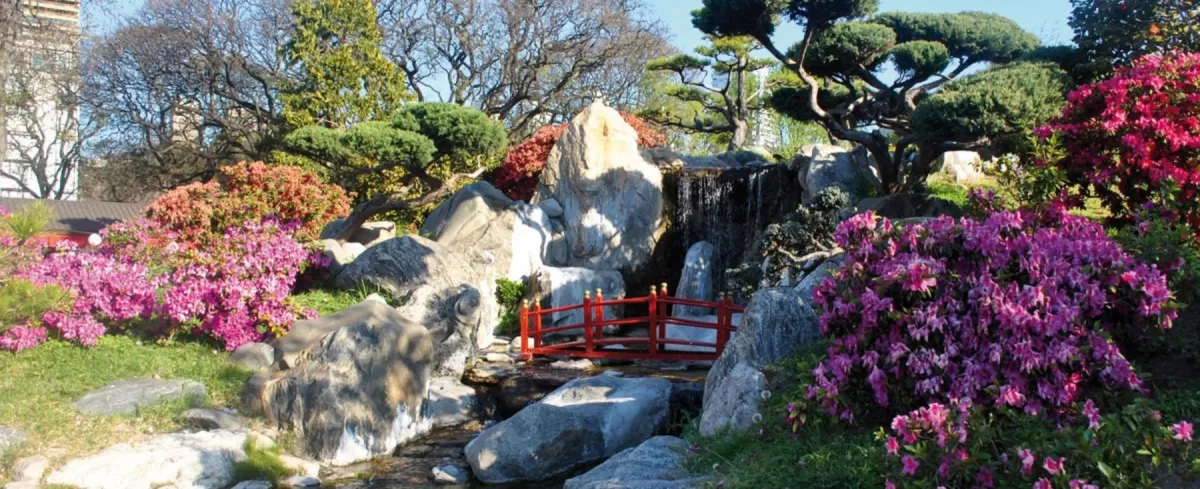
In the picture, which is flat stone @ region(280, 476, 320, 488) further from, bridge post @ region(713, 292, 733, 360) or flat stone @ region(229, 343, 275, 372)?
bridge post @ region(713, 292, 733, 360)

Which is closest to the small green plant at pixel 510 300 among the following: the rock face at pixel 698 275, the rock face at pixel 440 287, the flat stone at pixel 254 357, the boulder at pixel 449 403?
the rock face at pixel 440 287

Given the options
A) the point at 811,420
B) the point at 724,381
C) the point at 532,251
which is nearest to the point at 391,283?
the point at 532,251

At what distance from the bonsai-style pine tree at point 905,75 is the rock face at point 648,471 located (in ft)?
21.6

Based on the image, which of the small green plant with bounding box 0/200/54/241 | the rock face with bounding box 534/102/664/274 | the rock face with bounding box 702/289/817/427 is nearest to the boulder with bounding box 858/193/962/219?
the rock face with bounding box 534/102/664/274

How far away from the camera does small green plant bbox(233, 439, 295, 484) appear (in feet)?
25.1

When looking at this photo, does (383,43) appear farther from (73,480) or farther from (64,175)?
(73,480)

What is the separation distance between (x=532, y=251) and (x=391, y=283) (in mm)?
3647

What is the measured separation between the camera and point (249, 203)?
12.4 metres

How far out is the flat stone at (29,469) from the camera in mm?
6809

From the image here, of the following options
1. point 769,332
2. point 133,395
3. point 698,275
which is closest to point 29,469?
point 133,395

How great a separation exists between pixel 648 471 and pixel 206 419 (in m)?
4.20

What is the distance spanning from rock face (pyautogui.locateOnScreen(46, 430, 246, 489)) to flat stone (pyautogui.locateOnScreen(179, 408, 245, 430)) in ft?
0.83

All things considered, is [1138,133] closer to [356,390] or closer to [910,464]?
[910,464]

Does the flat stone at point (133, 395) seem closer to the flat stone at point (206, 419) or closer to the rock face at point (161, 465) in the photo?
the flat stone at point (206, 419)
